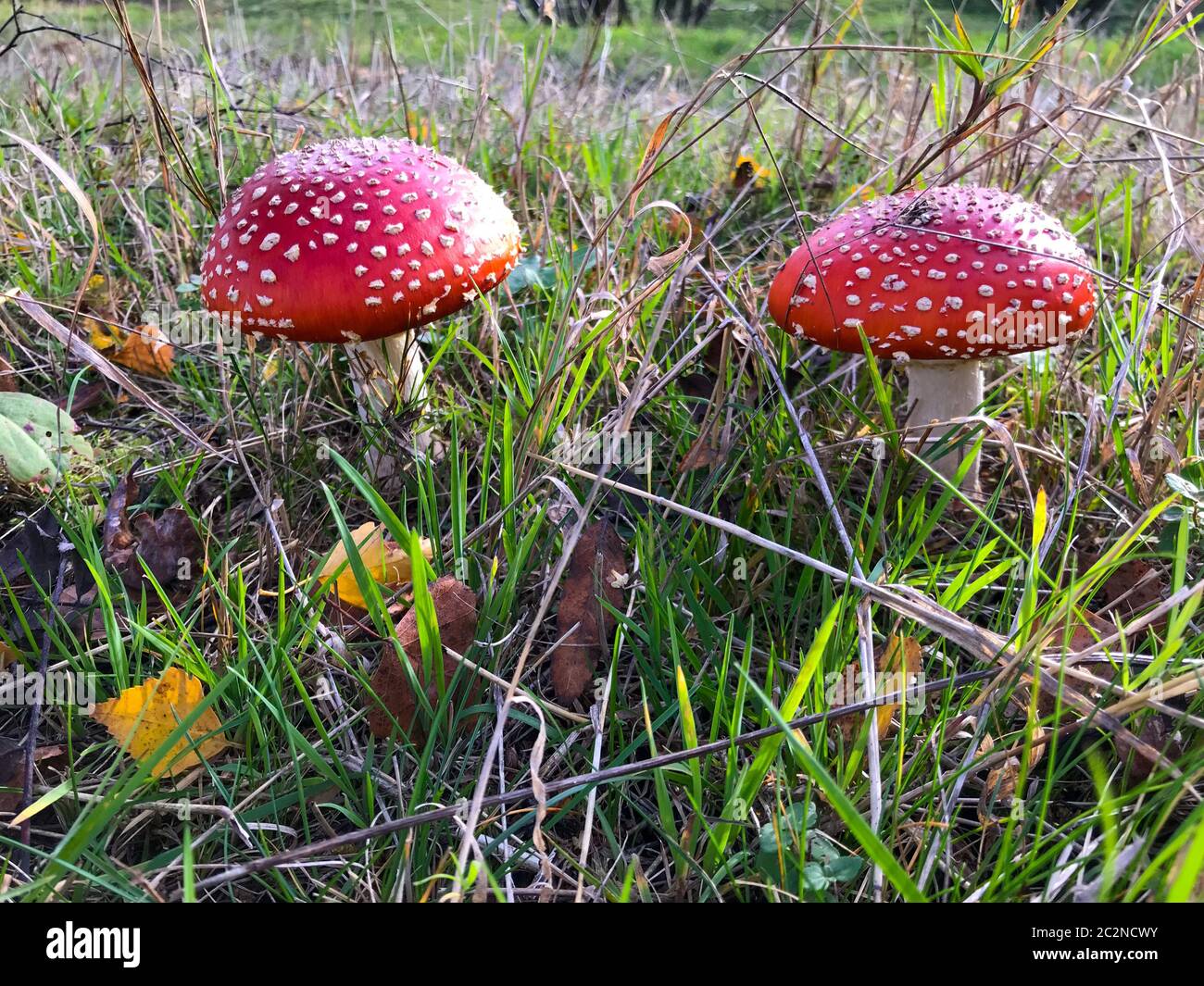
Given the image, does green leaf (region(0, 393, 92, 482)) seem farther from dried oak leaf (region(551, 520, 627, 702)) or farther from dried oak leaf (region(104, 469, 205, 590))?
dried oak leaf (region(551, 520, 627, 702))

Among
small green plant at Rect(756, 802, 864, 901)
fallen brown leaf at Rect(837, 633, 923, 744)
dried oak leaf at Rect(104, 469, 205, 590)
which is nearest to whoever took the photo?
small green plant at Rect(756, 802, 864, 901)

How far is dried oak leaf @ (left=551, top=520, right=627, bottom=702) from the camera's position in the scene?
1.93m

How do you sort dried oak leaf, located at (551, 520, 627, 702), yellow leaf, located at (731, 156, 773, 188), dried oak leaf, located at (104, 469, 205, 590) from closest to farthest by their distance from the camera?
dried oak leaf, located at (551, 520, 627, 702) → dried oak leaf, located at (104, 469, 205, 590) → yellow leaf, located at (731, 156, 773, 188)

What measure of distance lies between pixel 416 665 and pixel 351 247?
1.08 meters

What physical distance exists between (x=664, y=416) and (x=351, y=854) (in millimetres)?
1530

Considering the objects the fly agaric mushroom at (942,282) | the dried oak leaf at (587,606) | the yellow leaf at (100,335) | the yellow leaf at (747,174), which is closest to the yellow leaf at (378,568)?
the dried oak leaf at (587,606)

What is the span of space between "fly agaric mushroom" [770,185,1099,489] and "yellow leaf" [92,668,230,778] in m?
1.75

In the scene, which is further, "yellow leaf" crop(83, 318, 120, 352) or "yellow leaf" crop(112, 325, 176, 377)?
"yellow leaf" crop(83, 318, 120, 352)

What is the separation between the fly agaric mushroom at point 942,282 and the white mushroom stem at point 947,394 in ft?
0.97

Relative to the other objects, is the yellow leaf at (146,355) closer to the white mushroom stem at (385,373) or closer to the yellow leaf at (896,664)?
the white mushroom stem at (385,373)

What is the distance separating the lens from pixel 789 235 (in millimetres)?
3623

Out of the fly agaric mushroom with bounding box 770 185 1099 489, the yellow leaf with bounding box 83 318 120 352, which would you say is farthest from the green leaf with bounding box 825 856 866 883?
the yellow leaf with bounding box 83 318 120 352

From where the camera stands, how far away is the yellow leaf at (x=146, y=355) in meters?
3.04

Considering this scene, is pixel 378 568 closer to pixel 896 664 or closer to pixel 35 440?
pixel 35 440
